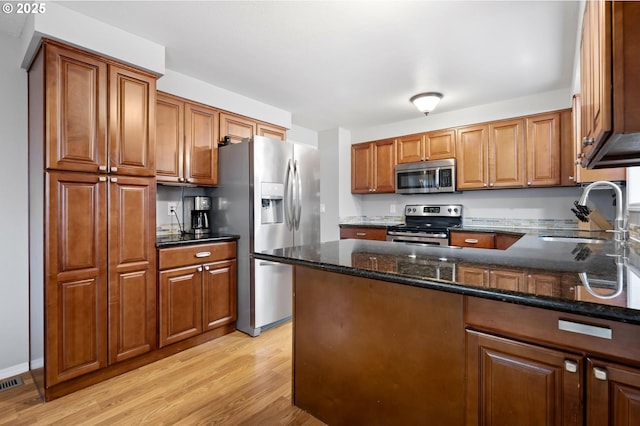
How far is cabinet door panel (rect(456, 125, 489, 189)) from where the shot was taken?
12.5 ft

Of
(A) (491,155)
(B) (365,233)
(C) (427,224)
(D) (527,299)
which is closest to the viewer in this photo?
(D) (527,299)

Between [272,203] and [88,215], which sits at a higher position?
[272,203]

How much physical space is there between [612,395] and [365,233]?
12.1ft

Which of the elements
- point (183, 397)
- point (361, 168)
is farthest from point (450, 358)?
point (361, 168)

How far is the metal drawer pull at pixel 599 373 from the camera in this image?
0.88 metres

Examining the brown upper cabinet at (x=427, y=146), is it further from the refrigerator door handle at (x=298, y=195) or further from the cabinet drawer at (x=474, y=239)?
the refrigerator door handle at (x=298, y=195)

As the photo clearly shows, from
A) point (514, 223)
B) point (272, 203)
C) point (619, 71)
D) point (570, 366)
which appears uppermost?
point (619, 71)

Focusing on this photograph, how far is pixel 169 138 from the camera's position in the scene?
285 centimetres

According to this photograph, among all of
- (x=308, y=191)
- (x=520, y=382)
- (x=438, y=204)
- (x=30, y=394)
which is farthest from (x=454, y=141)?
(x=30, y=394)

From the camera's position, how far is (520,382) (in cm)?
102

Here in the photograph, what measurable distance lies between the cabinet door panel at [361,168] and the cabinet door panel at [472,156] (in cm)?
128

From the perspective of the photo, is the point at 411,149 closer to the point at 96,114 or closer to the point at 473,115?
the point at 473,115

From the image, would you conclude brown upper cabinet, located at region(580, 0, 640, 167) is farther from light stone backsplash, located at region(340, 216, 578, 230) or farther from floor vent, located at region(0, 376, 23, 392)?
floor vent, located at region(0, 376, 23, 392)

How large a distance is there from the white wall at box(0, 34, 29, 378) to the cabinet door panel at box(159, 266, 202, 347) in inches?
36.3
